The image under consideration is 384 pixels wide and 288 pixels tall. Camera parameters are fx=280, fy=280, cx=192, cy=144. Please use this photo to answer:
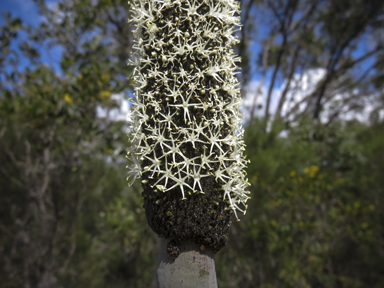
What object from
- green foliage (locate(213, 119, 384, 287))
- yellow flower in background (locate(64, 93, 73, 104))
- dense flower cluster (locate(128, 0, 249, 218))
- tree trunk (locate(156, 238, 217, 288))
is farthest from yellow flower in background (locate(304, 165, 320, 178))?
tree trunk (locate(156, 238, 217, 288))

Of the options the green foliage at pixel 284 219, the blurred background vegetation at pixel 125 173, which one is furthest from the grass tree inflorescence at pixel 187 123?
the green foliage at pixel 284 219

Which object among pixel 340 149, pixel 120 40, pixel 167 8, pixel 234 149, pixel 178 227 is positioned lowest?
pixel 178 227

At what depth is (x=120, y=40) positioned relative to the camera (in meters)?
9.92

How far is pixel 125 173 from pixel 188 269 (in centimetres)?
673

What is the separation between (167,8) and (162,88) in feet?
1.55

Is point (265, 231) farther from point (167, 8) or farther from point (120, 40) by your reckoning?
point (120, 40)

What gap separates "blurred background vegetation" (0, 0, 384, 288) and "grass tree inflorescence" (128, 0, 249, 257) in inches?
87.2

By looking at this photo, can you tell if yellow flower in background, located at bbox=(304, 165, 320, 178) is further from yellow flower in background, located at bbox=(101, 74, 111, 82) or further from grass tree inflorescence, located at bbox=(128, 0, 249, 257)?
grass tree inflorescence, located at bbox=(128, 0, 249, 257)

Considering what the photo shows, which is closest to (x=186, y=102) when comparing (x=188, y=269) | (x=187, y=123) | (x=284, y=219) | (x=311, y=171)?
(x=187, y=123)

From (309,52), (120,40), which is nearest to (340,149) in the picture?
(309,52)

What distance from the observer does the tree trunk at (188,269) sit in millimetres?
1497

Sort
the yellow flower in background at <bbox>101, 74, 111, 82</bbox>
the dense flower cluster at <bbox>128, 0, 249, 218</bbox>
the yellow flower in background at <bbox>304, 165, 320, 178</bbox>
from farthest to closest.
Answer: the yellow flower in background at <bbox>304, 165, 320, 178</bbox>, the yellow flower in background at <bbox>101, 74, 111, 82</bbox>, the dense flower cluster at <bbox>128, 0, 249, 218</bbox>

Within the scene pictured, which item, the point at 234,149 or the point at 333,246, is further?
the point at 333,246

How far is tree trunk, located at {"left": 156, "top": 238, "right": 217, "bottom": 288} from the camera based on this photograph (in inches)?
58.9
